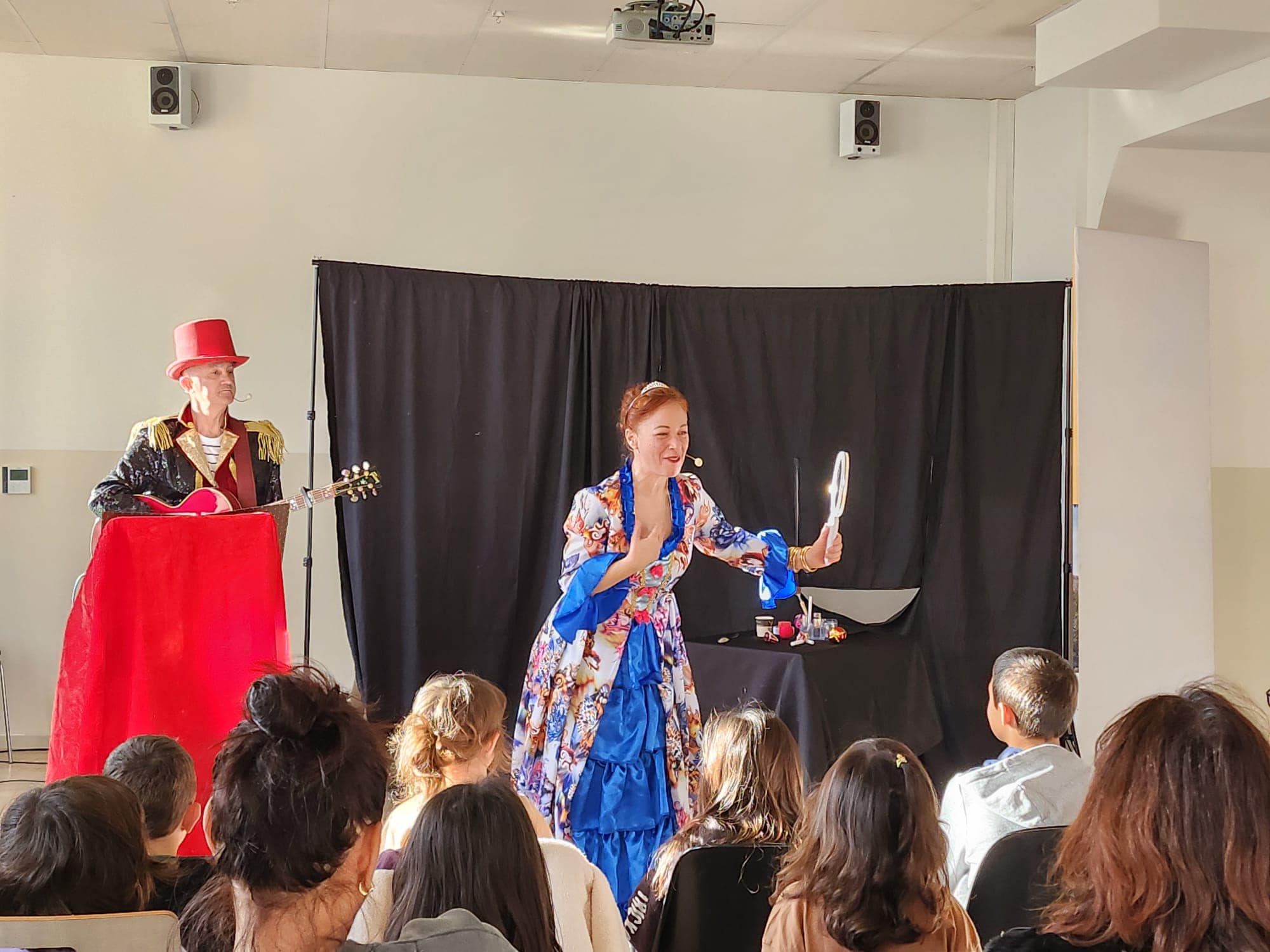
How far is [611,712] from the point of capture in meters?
3.30

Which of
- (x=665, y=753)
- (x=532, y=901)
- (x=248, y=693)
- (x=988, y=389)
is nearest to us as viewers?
(x=248, y=693)

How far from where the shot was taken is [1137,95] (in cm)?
496

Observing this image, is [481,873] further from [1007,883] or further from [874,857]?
[1007,883]

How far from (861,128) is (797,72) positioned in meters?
0.44

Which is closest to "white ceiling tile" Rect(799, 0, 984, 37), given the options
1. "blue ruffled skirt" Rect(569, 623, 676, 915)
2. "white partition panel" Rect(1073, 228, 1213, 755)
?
"white partition panel" Rect(1073, 228, 1213, 755)

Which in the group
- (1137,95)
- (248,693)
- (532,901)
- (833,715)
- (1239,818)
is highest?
(1137,95)

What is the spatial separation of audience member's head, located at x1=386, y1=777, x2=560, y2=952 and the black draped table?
7.68 feet

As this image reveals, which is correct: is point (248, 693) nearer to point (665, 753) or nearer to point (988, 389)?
point (665, 753)

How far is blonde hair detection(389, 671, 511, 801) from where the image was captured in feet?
8.11

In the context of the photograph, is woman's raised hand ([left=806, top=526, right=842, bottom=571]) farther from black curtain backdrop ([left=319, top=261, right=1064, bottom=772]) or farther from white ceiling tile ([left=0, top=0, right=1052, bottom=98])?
white ceiling tile ([left=0, top=0, right=1052, bottom=98])

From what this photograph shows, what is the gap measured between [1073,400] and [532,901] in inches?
163

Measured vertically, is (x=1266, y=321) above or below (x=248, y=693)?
above

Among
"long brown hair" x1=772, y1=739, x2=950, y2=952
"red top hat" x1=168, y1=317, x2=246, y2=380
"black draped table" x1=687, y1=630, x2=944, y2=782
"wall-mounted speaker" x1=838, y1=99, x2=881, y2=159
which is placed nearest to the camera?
"long brown hair" x1=772, y1=739, x2=950, y2=952

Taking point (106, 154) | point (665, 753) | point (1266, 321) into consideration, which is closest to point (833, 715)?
point (665, 753)
